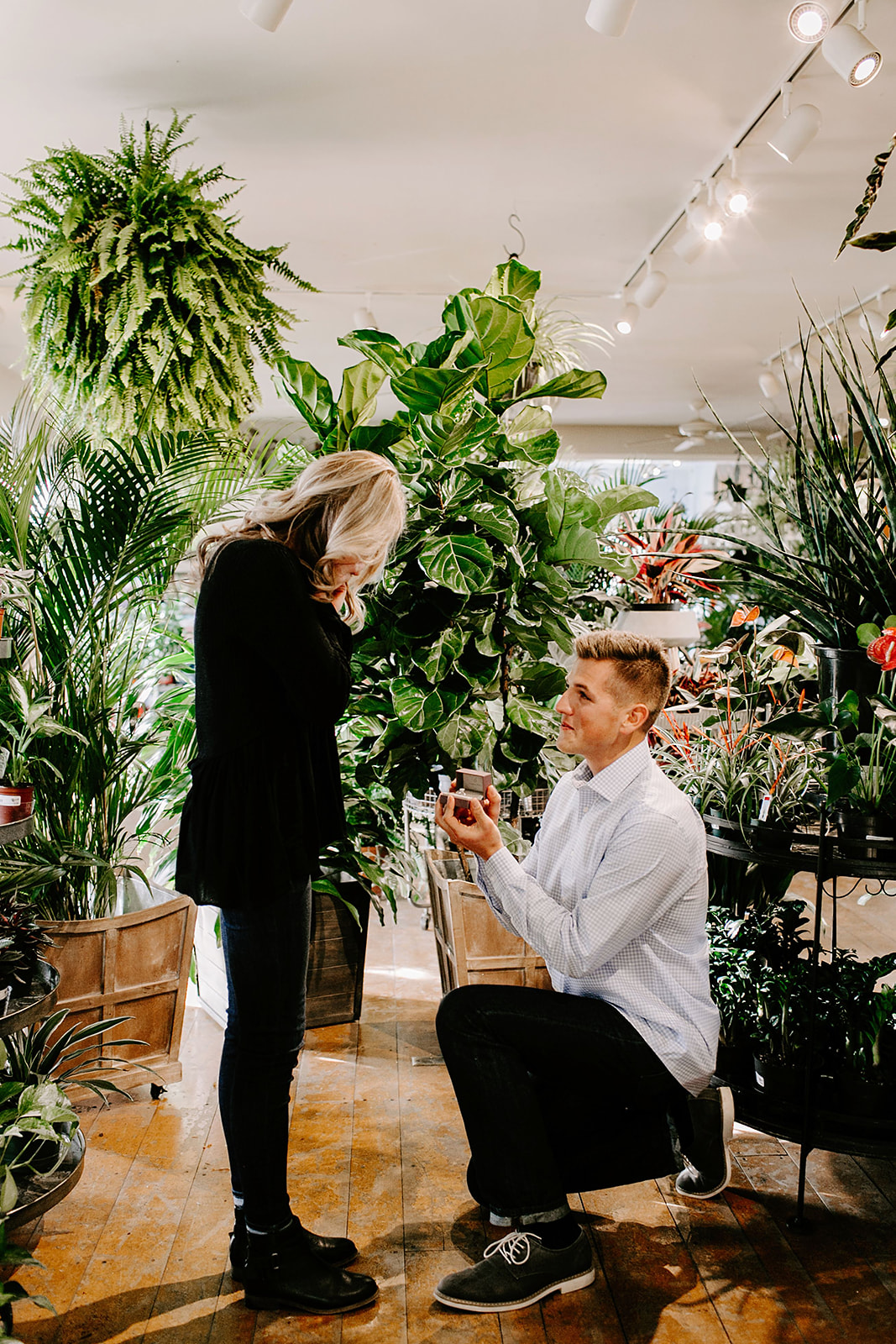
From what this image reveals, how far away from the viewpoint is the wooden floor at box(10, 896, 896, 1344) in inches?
71.0

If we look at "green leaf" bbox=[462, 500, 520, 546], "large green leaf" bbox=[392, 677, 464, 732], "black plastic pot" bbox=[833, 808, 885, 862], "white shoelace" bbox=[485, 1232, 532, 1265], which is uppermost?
"green leaf" bbox=[462, 500, 520, 546]

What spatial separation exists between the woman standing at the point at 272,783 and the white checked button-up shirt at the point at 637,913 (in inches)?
16.5

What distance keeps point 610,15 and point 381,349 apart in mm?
960

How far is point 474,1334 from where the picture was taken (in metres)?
1.79

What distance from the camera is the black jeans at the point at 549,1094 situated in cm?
186

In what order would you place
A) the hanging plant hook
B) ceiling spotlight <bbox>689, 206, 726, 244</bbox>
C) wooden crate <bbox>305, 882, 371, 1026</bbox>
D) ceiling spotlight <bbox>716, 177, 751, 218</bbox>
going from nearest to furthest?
1. wooden crate <bbox>305, 882, 371, 1026</bbox>
2. ceiling spotlight <bbox>716, 177, 751, 218</bbox>
3. ceiling spotlight <bbox>689, 206, 726, 244</bbox>
4. the hanging plant hook

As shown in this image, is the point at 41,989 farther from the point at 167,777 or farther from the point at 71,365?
the point at 71,365

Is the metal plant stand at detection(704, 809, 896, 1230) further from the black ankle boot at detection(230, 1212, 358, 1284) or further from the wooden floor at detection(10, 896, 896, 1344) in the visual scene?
the black ankle boot at detection(230, 1212, 358, 1284)

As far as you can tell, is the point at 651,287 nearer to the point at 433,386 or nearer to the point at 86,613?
the point at 433,386

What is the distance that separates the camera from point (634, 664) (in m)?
1.97

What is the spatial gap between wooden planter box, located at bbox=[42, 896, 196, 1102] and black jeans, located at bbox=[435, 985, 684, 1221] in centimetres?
99

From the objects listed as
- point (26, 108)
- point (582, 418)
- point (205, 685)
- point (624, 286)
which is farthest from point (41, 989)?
point (582, 418)

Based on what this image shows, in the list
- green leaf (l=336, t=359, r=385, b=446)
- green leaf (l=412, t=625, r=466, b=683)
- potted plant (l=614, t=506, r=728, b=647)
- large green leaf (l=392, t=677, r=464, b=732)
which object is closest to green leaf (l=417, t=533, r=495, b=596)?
green leaf (l=412, t=625, r=466, b=683)

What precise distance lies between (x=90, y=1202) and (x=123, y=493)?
5.25 ft
